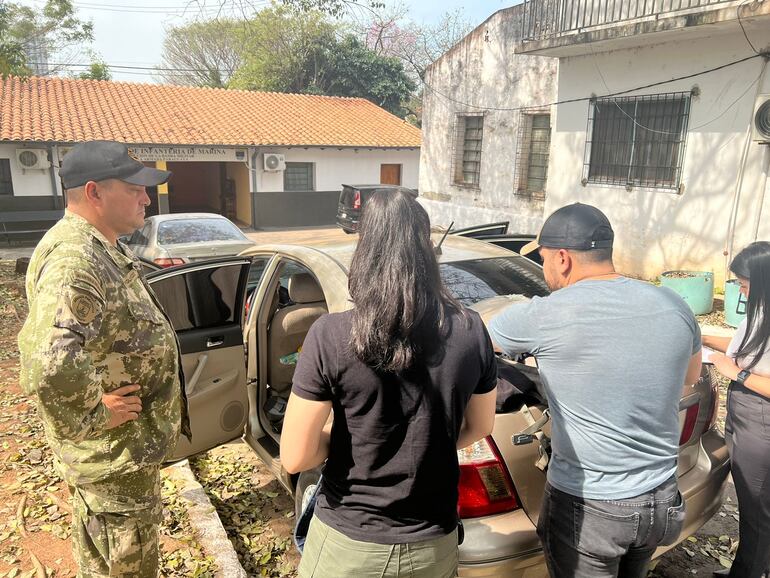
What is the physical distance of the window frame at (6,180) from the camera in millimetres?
16344

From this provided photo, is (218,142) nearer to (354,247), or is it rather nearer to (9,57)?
(9,57)

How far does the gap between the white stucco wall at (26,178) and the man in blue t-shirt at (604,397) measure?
59.8ft

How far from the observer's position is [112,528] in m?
2.11

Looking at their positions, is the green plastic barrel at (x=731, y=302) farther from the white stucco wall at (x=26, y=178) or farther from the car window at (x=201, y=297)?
the white stucco wall at (x=26, y=178)

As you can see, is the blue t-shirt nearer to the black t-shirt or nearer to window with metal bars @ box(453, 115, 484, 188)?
the black t-shirt

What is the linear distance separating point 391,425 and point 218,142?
60.4 feet

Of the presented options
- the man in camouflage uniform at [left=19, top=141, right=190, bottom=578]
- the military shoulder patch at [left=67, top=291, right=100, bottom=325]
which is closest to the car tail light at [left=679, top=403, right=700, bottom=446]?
the man in camouflage uniform at [left=19, top=141, right=190, bottom=578]

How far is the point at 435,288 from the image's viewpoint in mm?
1578

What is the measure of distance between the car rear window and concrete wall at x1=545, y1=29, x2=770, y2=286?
21.3 ft

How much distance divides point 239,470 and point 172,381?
79.4 inches

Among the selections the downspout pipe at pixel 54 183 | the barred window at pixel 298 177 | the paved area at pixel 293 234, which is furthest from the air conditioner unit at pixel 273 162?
the downspout pipe at pixel 54 183

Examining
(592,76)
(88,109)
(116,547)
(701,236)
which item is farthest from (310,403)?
(88,109)

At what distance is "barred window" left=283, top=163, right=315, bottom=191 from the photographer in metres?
20.5

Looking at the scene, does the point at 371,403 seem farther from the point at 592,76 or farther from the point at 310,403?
the point at 592,76
